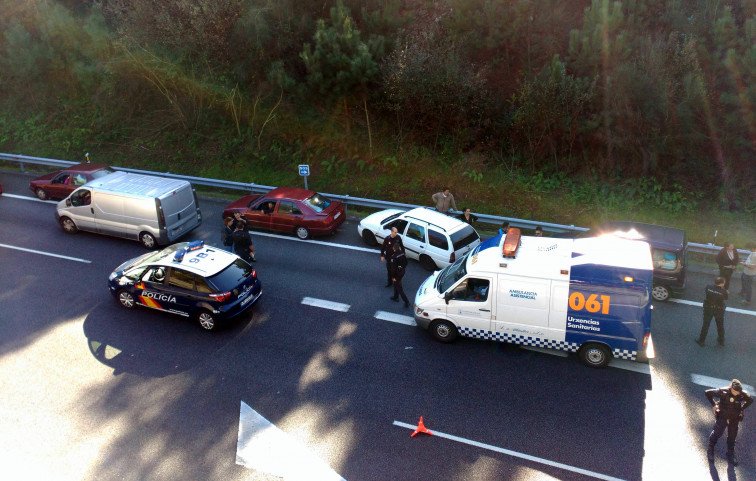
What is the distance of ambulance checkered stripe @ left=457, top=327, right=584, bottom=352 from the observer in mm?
10062

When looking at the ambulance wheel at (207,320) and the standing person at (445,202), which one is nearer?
the ambulance wheel at (207,320)

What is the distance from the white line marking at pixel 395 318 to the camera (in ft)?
38.4

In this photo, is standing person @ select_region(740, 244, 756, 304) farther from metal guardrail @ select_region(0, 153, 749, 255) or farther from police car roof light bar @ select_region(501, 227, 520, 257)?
police car roof light bar @ select_region(501, 227, 520, 257)

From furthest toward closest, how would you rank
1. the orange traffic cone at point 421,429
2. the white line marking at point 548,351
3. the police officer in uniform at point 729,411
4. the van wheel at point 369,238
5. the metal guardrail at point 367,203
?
the van wheel at point 369,238 → the metal guardrail at point 367,203 → the white line marking at point 548,351 → the orange traffic cone at point 421,429 → the police officer in uniform at point 729,411

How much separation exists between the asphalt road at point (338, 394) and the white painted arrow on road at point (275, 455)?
0.09 metres

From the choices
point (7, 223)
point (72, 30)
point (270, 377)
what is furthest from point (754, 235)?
point (72, 30)

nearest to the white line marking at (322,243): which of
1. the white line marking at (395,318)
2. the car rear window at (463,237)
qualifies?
the car rear window at (463,237)

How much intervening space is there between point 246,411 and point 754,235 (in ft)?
51.4

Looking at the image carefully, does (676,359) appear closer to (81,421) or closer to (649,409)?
(649,409)

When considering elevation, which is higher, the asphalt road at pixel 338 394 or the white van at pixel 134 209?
the white van at pixel 134 209

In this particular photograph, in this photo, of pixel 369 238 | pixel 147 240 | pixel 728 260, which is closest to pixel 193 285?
pixel 147 240

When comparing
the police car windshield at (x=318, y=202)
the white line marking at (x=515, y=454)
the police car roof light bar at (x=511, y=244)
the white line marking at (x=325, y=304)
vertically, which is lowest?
the white line marking at (x=515, y=454)

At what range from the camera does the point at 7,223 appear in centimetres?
1700

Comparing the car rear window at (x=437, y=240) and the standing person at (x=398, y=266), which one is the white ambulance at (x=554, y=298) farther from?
the car rear window at (x=437, y=240)
